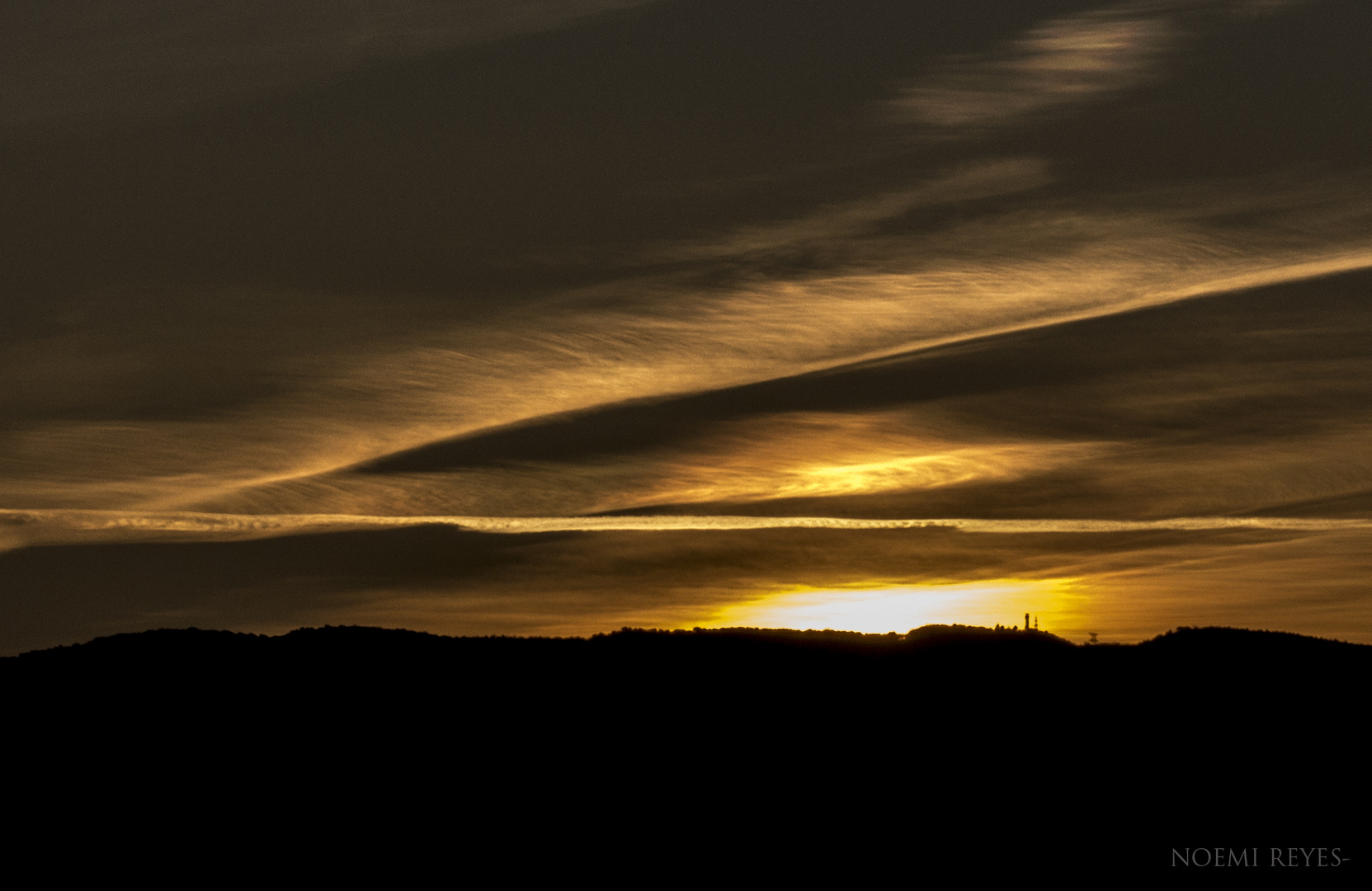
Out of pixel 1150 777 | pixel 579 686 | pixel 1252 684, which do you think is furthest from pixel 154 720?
pixel 1252 684

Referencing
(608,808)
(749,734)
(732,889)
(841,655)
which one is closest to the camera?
(732,889)

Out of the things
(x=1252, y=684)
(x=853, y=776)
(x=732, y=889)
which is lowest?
(x=732, y=889)

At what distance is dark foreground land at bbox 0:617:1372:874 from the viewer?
50.6 m

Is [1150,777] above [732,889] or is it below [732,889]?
above

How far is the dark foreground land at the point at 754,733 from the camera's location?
50625 millimetres

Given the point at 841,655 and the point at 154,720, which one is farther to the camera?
the point at 841,655

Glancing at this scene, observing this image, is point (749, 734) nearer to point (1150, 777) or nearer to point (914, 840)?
point (914, 840)

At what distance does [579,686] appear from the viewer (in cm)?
6162

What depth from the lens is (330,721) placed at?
2308 inches

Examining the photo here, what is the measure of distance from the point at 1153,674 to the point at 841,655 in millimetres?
13201

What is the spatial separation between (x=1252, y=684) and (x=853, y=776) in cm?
1943

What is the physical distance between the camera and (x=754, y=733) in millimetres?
57875

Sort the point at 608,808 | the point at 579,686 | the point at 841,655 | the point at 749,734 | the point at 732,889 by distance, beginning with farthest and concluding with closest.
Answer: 1. the point at 841,655
2. the point at 579,686
3. the point at 749,734
4. the point at 608,808
5. the point at 732,889

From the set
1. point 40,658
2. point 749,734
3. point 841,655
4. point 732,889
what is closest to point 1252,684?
point 841,655
